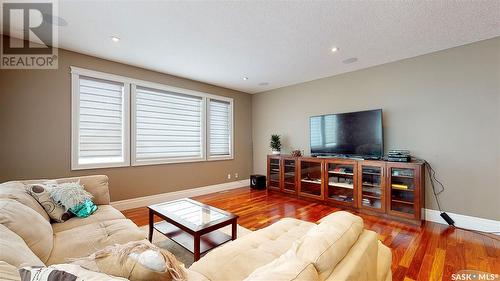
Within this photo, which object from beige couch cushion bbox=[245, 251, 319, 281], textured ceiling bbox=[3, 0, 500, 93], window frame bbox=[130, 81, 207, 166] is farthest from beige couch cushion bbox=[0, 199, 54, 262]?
window frame bbox=[130, 81, 207, 166]

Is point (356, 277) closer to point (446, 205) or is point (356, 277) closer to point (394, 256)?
point (394, 256)

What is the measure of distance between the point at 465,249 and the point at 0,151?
5.62 m

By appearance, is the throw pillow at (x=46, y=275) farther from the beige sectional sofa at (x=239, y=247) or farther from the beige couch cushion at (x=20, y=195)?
the beige couch cushion at (x=20, y=195)

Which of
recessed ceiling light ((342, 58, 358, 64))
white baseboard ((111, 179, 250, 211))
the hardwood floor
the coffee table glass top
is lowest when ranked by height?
the hardwood floor

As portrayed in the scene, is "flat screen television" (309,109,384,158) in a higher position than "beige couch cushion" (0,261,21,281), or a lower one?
higher

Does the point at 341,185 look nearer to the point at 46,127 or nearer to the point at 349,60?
the point at 349,60

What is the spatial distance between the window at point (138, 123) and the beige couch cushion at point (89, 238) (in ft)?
6.13

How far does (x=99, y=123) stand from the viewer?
3402 millimetres

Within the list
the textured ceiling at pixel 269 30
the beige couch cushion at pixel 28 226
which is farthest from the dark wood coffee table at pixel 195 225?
the textured ceiling at pixel 269 30

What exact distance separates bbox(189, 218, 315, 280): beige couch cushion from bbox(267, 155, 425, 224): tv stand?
7.06 feet

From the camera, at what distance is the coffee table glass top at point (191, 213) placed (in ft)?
6.69

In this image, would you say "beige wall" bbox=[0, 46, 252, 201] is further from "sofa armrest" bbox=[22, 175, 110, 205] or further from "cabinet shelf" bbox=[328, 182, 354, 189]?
"cabinet shelf" bbox=[328, 182, 354, 189]

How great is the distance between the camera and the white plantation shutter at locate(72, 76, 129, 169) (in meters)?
3.23

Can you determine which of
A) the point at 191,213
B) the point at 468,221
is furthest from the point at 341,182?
the point at 191,213
